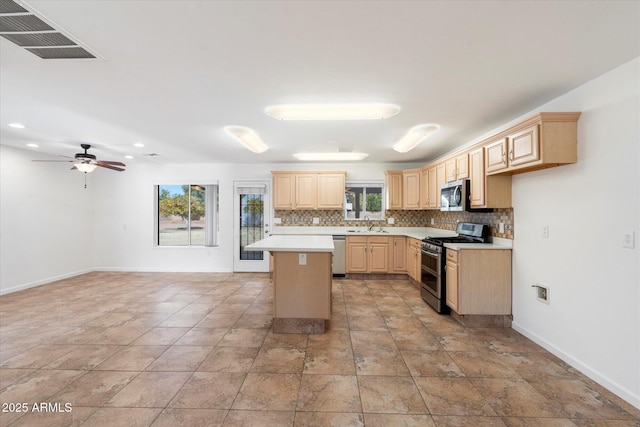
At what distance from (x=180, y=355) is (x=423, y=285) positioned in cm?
344

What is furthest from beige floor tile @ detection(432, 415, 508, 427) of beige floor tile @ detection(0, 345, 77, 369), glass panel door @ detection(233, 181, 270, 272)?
glass panel door @ detection(233, 181, 270, 272)

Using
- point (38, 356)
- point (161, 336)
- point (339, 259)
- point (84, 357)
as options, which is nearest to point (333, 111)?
point (161, 336)

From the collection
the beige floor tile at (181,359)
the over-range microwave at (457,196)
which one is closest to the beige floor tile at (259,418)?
the beige floor tile at (181,359)

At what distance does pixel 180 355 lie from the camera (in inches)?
103

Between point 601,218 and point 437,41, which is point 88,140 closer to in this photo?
point 437,41

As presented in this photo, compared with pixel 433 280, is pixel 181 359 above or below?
below

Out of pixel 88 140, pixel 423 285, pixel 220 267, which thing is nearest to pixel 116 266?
pixel 220 267

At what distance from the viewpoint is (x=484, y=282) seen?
3283 mm

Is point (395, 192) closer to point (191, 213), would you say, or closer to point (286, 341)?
point (286, 341)

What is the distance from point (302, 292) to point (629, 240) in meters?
2.85

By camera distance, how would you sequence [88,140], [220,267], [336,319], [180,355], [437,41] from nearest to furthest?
1. [437,41]
2. [180,355]
3. [336,319]
4. [88,140]
5. [220,267]

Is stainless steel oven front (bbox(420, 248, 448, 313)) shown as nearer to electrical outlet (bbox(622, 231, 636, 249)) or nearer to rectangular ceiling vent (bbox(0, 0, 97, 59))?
electrical outlet (bbox(622, 231, 636, 249))

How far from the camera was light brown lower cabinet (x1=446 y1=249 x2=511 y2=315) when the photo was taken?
326 centimetres

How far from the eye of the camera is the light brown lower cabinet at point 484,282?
3260 mm
